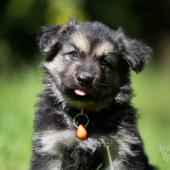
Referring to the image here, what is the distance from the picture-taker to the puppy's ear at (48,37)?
7652 mm

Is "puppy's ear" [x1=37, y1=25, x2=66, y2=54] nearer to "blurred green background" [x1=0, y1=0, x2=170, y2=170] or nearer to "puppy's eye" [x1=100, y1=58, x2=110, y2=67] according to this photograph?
"puppy's eye" [x1=100, y1=58, x2=110, y2=67]

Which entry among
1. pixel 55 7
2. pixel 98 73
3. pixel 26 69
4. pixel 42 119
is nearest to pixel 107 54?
pixel 98 73

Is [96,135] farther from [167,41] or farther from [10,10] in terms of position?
[167,41]

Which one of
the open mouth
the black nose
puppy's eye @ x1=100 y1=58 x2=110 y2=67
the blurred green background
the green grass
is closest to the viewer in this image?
the black nose

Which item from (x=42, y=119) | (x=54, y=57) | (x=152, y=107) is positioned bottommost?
(x=152, y=107)

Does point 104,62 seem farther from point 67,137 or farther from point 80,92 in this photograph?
point 67,137

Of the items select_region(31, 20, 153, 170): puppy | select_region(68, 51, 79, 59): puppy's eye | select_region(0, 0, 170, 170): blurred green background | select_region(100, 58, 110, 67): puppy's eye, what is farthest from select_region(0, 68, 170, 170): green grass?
select_region(68, 51, 79, 59): puppy's eye

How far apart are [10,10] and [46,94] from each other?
7417mm

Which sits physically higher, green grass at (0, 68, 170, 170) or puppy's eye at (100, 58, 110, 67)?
puppy's eye at (100, 58, 110, 67)

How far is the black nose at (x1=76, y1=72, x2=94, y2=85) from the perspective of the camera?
709 centimetres

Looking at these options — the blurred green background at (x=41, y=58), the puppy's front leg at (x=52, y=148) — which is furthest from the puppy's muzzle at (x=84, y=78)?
the blurred green background at (x=41, y=58)

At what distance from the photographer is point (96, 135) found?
7270 mm

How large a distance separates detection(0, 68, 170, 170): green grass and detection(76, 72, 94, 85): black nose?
1.24m

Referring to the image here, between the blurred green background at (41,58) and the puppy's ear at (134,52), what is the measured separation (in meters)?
1.13
